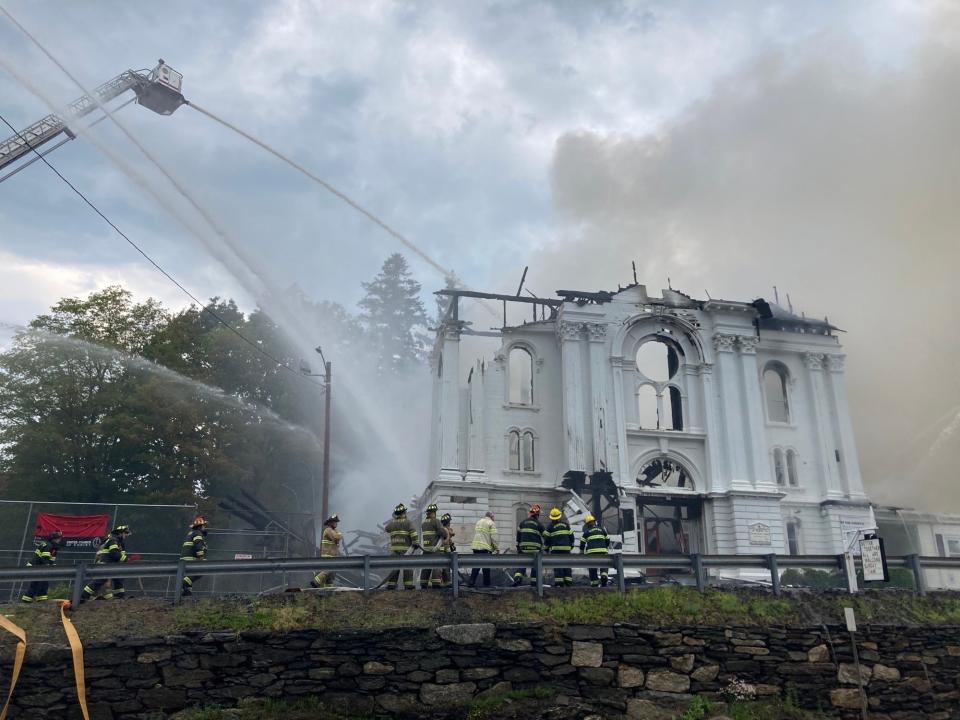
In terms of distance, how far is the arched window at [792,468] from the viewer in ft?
116

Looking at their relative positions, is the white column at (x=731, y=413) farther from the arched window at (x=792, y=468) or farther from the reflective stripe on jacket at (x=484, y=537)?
the reflective stripe on jacket at (x=484, y=537)

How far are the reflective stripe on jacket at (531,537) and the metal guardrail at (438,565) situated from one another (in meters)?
1.83

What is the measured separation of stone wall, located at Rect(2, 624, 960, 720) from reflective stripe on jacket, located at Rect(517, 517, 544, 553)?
343cm

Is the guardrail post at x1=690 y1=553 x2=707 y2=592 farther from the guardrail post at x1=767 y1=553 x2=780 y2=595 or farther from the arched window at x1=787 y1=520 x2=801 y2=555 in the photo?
the arched window at x1=787 y1=520 x2=801 y2=555

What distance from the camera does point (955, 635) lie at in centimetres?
1569

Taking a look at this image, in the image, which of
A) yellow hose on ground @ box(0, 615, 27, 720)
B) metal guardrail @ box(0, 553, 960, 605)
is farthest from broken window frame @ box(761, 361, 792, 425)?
yellow hose on ground @ box(0, 615, 27, 720)

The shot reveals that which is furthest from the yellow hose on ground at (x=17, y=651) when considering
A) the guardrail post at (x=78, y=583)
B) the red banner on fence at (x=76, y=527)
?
the red banner on fence at (x=76, y=527)

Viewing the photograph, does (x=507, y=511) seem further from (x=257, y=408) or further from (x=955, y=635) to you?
(x=257, y=408)

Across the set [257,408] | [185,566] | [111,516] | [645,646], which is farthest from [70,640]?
[257,408]

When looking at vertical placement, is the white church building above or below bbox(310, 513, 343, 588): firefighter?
above

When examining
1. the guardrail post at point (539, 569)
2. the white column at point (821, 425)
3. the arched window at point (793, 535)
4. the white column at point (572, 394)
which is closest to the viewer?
the guardrail post at point (539, 569)

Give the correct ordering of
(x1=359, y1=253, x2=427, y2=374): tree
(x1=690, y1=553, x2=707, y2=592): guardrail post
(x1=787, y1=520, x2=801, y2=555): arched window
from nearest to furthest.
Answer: (x1=690, y1=553, x2=707, y2=592): guardrail post
(x1=787, y1=520, x2=801, y2=555): arched window
(x1=359, y1=253, x2=427, y2=374): tree

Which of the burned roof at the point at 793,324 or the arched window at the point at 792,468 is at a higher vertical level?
the burned roof at the point at 793,324

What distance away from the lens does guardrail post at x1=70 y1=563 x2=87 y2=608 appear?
13960 mm
